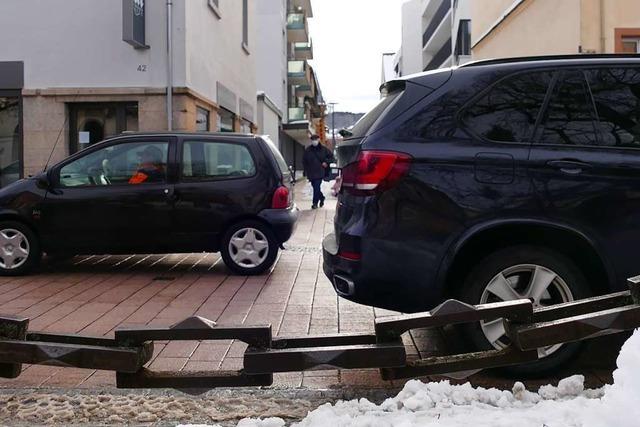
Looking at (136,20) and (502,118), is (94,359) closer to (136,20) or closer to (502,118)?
(502,118)

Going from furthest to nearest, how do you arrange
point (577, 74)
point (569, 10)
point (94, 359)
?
1. point (569, 10)
2. point (577, 74)
3. point (94, 359)

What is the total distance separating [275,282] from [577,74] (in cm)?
422

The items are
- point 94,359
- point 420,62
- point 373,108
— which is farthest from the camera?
point 420,62

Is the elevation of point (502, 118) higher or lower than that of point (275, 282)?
higher

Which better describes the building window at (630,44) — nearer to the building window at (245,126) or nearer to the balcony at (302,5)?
the building window at (245,126)

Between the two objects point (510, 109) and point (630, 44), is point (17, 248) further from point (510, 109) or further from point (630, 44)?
point (630, 44)

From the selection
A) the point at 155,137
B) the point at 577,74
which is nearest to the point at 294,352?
the point at 577,74

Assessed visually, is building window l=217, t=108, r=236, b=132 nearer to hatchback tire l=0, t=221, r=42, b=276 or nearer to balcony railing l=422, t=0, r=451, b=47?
hatchback tire l=0, t=221, r=42, b=276

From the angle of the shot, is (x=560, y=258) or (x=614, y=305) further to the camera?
A: (x=560, y=258)

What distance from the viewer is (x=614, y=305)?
3295 mm

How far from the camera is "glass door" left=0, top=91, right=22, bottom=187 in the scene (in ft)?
43.3

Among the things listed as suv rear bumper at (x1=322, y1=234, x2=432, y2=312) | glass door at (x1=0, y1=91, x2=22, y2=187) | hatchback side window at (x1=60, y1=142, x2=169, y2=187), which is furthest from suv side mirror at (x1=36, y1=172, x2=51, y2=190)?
glass door at (x1=0, y1=91, x2=22, y2=187)

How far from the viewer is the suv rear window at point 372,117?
434 cm

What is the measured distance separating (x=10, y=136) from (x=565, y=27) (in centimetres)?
1109
